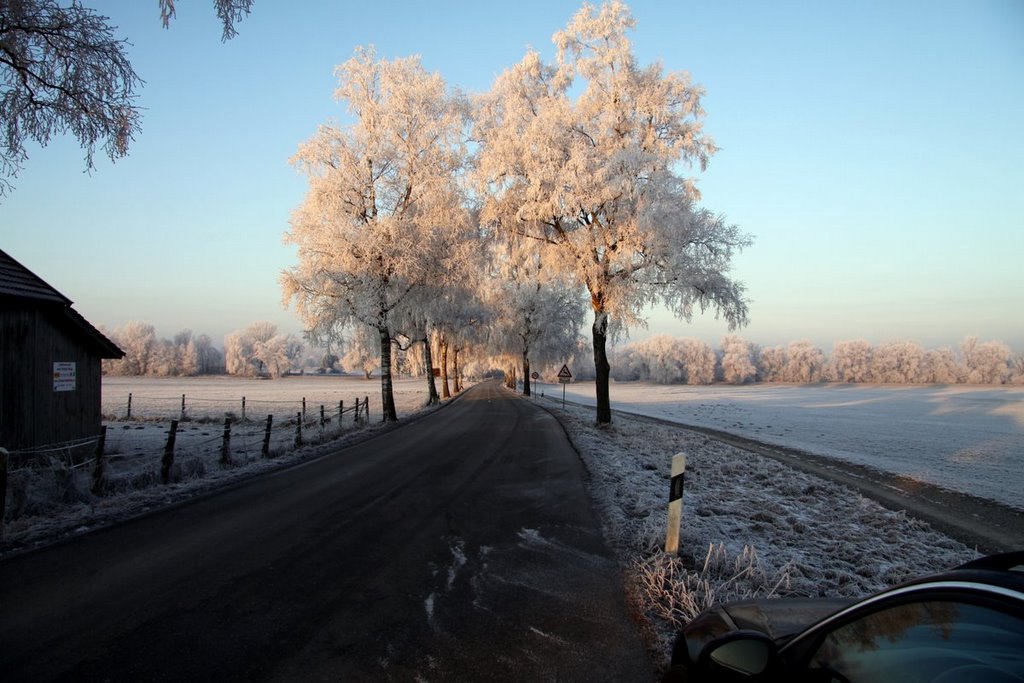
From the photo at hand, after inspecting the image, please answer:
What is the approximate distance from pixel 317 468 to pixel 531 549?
6.82 m

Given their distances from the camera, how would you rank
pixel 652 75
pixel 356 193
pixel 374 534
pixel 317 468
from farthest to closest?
pixel 356 193, pixel 652 75, pixel 317 468, pixel 374 534

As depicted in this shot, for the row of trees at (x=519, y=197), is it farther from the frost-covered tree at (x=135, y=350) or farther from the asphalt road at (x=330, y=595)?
the frost-covered tree at (x=135, y=350)

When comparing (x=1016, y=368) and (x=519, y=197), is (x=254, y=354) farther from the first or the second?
(x=1016, y=368)

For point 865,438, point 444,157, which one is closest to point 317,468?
point 444,157

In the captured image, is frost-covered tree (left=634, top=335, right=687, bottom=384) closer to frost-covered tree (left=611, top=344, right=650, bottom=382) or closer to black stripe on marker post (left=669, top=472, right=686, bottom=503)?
frost-covered tree (left=611, top=344, right=650, bottom=382)

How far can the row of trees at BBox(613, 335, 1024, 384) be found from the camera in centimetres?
10044

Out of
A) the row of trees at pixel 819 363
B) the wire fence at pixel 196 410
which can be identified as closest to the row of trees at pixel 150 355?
the wire fence at pixel 196 410

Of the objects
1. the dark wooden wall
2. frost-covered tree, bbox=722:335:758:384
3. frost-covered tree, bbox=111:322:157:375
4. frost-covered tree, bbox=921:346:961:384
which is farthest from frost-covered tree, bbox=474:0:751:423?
frost-covered tree, bbox=111:322:157:375

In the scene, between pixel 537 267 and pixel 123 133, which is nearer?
pixel 123 133

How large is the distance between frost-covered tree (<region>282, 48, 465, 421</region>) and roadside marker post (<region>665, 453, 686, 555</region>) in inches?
635

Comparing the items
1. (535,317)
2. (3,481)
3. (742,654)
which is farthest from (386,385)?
(535,317)

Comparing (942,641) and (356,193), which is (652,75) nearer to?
(356,193)

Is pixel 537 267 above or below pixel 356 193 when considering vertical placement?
below

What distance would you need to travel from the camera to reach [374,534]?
651 centimetres
